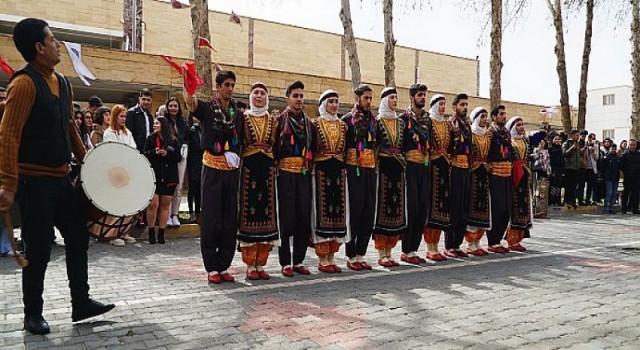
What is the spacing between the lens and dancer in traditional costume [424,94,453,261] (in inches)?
284

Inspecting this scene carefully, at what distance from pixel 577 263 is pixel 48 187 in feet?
19.9

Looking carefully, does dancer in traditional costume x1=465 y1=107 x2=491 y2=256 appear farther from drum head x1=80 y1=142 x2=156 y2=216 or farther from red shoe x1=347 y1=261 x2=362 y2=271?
drum head x1=80 y1=142 x2=156 y2=216

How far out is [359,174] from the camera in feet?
21.3

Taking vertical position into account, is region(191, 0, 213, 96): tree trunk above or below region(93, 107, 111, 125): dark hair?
above

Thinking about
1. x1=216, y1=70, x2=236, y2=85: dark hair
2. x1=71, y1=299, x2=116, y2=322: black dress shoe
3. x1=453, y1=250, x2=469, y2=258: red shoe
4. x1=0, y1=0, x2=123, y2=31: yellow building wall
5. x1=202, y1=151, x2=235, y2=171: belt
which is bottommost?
x1=453, y1=250, x2=469, y2=258: red shoe

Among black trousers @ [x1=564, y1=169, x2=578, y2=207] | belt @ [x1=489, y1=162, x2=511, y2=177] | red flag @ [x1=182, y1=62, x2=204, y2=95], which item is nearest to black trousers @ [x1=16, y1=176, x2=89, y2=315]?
red flag @ [x1=182, y1=62, x2=204, y2=95]

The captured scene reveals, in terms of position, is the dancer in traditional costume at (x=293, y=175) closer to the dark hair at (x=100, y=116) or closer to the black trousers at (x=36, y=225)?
the black trousers at (x=36, y=225)

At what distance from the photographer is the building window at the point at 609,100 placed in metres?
51.1

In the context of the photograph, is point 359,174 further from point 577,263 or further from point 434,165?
point 577,263

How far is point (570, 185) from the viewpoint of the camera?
14.8 m

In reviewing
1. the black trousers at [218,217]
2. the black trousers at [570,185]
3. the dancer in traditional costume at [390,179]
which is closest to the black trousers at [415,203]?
the dancer in traditional costume at [390,179]

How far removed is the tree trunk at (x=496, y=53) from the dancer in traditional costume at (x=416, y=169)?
750 cm

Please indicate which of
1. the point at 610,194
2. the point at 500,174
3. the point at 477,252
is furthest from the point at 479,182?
the point at 610,194

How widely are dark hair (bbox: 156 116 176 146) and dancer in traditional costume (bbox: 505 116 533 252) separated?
488 centimetres
